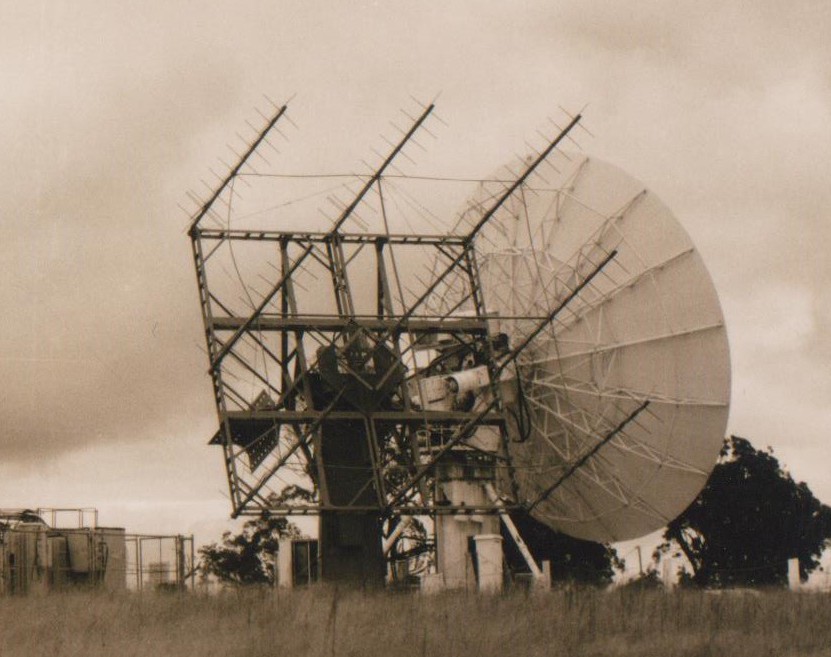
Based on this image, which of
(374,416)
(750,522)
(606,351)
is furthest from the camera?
(750,522)

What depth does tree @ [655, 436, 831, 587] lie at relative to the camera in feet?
235

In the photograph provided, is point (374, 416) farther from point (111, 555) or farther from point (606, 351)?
point (111, 555)

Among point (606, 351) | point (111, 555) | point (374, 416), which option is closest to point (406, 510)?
point (374, 416)

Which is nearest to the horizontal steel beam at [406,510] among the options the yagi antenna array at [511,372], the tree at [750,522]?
the yagi antenna array at [511,372]

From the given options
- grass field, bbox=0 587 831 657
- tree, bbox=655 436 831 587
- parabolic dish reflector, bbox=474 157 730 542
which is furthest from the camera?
tree, bbox=655 436 831 587

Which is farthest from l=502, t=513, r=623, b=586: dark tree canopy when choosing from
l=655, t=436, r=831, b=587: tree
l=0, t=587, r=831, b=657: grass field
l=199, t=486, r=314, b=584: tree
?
l=0, t=587, r=831, b=657: grass field

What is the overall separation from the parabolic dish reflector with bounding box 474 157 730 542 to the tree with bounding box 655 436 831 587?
96.6ft

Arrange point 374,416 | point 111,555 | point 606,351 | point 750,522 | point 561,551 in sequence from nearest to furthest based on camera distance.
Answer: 1. point 606,351
2. point 374,416
3. point 111,555
4. point 561,551
5. point 750,522

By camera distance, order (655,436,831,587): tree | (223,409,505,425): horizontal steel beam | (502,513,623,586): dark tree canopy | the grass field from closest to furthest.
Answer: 1. the grass field
2. (223,409,505,425): horizontal steel beam
3. (502,513,623,586): dark tree canopy
4. (655,436,831,587): tree

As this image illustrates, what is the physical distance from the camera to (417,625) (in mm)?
25156

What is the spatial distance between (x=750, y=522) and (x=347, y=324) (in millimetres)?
38424

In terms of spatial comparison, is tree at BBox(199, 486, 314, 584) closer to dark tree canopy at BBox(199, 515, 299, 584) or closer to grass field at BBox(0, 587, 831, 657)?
dark tree canopy at BBox(199, 515, 299, 584)

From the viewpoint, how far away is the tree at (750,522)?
71.5m

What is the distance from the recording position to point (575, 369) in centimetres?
4059
